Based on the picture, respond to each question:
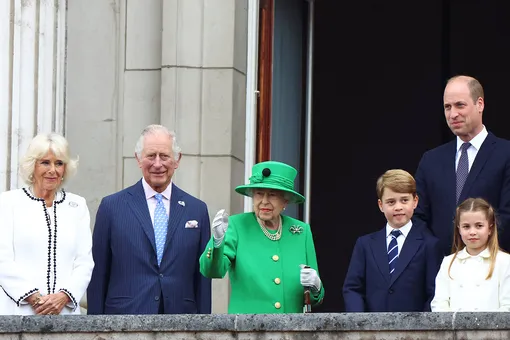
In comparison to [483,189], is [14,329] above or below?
below

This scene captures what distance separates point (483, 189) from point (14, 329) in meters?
2.89

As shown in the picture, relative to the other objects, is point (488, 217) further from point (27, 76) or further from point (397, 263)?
point (27, 76)

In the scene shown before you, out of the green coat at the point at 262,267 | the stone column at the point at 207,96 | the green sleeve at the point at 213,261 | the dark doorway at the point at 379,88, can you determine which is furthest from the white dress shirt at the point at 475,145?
the dark doorway at the point at 379,88

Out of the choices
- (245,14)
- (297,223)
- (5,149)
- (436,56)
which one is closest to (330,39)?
(436,56)

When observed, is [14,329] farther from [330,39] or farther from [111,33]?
[330,39]

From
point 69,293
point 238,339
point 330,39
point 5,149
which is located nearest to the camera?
point 238,339

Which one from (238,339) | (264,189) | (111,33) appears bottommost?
(238,339)

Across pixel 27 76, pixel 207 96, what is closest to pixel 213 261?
pixel 207 96

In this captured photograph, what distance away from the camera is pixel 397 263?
9.76 metres

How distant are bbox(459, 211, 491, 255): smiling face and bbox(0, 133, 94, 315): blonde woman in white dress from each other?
83.4 inches

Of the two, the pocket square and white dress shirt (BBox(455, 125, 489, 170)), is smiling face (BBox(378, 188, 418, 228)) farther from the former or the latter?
the pocket square

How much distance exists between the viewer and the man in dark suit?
9.77 metres

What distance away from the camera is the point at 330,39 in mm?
17141

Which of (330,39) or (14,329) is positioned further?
(330,39)
